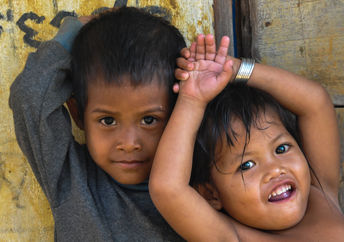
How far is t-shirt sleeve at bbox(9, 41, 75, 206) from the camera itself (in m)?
1.51

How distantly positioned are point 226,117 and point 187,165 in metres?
0.22

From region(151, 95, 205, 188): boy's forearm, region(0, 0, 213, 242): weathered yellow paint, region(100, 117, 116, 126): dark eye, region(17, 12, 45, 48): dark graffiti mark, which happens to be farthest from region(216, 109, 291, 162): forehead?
region(17, 12, 45, 48): dark graffiti mark

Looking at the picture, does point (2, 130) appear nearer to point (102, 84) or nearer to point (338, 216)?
point (102, 84)

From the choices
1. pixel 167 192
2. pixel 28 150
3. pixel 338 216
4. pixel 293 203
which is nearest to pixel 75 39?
pixel 28 150

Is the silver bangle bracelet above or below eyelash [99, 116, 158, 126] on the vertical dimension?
above

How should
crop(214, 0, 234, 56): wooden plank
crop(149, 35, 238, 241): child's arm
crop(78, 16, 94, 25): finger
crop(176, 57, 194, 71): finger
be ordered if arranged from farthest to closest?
crop(214, 0, 234, 56): wooden plank → crop(78, 16, 94, 25): finger → crop(176, 57, 194, 71): finger → crop(149, 35, 238, 241): child's arm

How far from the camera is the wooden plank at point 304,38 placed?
1829mm


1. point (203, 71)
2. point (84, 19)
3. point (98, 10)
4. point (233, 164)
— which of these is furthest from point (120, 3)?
point (233, 164)

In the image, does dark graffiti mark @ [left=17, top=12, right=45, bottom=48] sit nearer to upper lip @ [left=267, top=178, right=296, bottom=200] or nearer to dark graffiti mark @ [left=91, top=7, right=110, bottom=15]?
dark graffiti mark @ [left=91, top=7, right=110, bottom=15]

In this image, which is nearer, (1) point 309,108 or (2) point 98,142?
(2) point 98,142

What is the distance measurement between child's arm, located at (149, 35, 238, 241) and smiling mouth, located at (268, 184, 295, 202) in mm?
170

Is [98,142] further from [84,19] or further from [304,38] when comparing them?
[304,38]

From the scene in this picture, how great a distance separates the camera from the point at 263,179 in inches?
56.6

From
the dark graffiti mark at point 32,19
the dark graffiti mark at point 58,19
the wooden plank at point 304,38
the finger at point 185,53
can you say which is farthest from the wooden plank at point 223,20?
the dark graffiti mark at point 58,19
